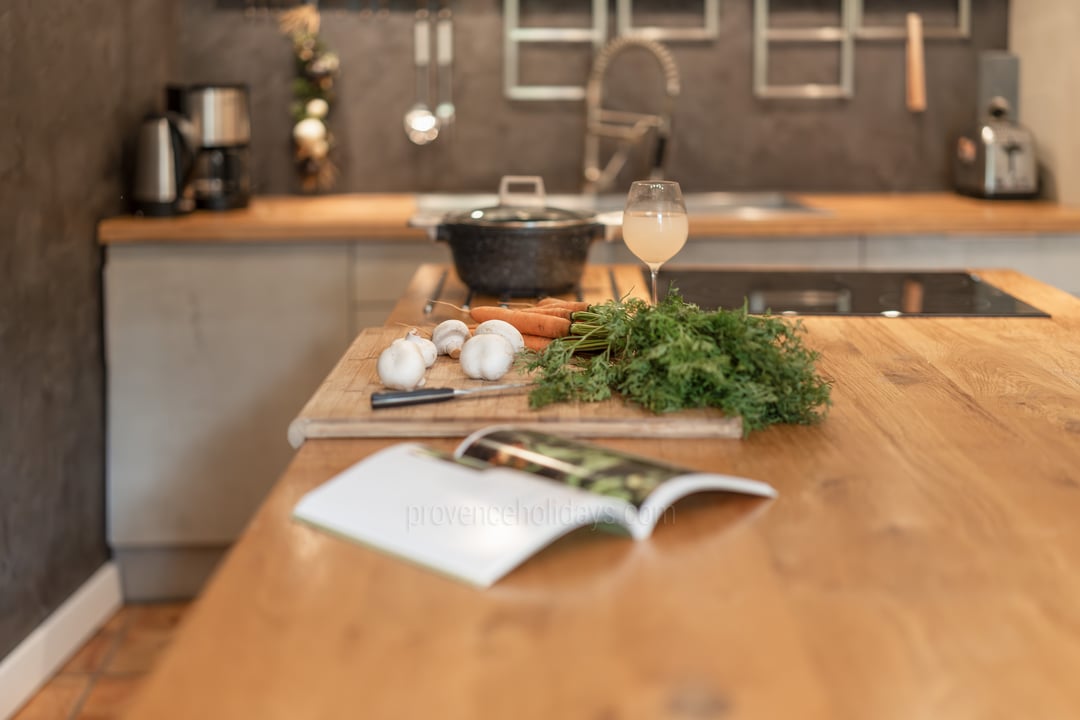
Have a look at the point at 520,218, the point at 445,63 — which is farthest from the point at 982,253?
the point at 445,63

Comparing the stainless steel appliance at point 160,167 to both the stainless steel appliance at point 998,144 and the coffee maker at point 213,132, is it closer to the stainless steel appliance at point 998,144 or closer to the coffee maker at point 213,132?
the coffee maker at point 213,132

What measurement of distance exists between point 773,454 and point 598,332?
352 millimetres

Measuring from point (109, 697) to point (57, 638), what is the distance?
21cm

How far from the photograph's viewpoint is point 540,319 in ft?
5.07

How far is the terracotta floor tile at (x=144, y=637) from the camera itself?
2.62 m

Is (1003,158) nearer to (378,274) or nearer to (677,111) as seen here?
(677,111)

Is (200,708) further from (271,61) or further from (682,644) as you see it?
(271,61)

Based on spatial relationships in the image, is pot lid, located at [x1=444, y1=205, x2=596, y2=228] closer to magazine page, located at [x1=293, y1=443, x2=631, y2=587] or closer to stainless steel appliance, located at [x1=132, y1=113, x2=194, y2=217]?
magazine page, located at [x1=293, y1=443, x2=631, y2=587]

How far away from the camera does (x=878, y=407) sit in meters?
1.32

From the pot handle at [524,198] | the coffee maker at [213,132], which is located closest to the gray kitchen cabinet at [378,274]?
the pot handle at [524,198]

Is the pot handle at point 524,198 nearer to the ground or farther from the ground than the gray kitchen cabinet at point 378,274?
farther from the ground

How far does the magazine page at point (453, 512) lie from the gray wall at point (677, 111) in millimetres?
2679

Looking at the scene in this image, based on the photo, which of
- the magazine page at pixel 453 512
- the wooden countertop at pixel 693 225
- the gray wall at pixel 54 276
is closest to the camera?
the magazine page at pixel 453 512

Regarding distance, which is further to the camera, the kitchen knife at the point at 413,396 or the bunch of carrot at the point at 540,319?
the bunch of carrot at the point at 540,319
